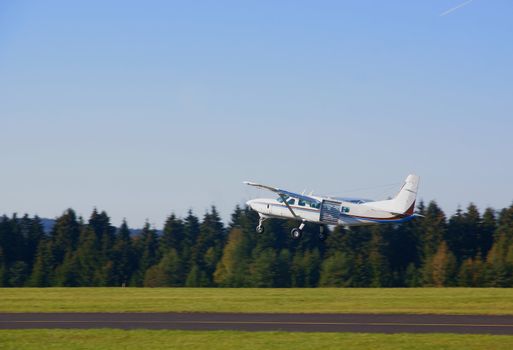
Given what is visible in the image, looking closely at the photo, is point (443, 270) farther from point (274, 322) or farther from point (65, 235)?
point (274, 322)

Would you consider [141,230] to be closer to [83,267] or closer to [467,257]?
[83,267]

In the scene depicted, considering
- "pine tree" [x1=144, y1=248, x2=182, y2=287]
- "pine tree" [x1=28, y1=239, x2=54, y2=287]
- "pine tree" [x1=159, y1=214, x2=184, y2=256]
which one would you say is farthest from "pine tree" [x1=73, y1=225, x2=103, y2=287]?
"pine tree" [x1=159, y1=214, x2=184, y2=256]

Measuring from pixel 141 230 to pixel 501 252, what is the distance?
275 ft

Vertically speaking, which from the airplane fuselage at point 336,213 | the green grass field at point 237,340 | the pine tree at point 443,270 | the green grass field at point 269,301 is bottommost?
the green grass field at point 237,340

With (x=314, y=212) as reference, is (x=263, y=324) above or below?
below

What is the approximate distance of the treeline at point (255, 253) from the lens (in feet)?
388

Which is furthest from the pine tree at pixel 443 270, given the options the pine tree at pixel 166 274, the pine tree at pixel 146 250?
the pine tree at pixel 146 250

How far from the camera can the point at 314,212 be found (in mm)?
58688

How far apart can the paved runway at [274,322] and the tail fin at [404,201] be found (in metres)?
19.2

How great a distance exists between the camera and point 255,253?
137 m

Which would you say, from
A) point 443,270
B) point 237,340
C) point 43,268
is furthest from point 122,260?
point 237,340

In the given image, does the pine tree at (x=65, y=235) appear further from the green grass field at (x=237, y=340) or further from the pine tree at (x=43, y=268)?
the green grass field at (x=237, y=340)

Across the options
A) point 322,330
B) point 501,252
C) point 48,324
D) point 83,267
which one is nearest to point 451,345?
point 322,330

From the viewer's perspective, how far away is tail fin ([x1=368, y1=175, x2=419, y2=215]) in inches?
2213
